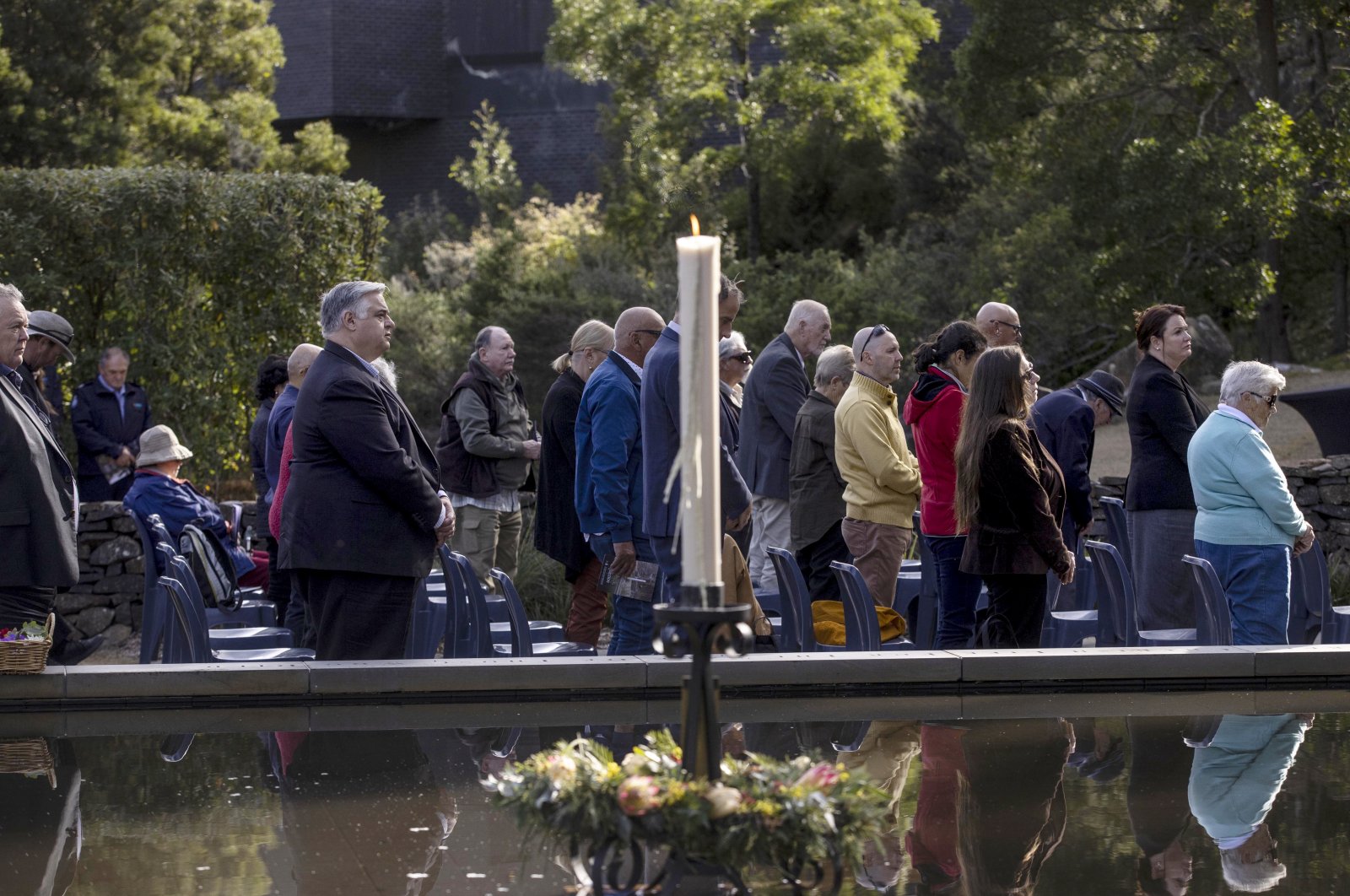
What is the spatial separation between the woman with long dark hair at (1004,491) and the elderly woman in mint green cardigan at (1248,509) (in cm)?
75

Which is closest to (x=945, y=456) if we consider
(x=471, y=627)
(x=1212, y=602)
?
(x=1212, y=602)

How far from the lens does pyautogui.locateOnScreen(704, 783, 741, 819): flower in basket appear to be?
2727 mm

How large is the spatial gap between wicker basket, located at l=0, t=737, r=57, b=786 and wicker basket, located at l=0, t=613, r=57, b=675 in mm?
346

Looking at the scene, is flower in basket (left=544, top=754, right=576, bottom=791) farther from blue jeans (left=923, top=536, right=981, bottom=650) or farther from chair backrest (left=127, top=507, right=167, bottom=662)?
chair backrest (left=127, top=507, right=167, bottom=662)

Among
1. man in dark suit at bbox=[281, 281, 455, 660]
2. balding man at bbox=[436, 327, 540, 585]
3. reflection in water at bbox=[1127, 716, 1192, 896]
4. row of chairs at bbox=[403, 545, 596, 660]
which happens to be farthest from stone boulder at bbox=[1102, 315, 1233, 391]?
reflection in water at bbox=[1127, 716, 1192, 896]

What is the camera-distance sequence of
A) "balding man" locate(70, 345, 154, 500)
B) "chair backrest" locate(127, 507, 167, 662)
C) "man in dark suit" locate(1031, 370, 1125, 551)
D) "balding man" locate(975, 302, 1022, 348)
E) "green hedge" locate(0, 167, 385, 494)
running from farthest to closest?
"green hedge" locate(0, 167, 385, 494) < "balding man" locate(70, 345, 154, 500) < "balding man" locate(975, 302, 1022, 348) < "man in dark suit" locate(1031, 370, 1125, 551) < "chair backrest" locate(127, 507, 167, 662)

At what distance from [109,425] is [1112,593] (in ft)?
23.8

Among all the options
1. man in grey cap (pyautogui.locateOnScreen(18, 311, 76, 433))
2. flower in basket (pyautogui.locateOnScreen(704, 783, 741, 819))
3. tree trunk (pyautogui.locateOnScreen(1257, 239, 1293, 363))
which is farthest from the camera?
tree trunk (pyautogui.locateOnScreen(1257, 239, 1293, 363))

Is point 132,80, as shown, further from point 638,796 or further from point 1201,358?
point 638,796

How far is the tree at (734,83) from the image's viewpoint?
83.3 feet

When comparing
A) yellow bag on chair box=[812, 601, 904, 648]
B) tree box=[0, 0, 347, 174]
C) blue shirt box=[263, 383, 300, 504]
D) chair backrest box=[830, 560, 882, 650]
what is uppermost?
tree box=[0, 0, 347, 174]

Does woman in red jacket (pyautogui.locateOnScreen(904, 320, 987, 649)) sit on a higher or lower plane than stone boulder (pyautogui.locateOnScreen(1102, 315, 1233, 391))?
lower

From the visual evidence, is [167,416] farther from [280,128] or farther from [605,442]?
[280,128]

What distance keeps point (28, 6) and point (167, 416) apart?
1397 cm
